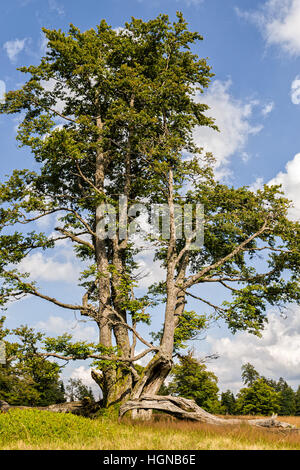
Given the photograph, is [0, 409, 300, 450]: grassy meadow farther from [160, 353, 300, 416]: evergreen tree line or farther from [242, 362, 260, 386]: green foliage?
[242, 362, 260, 386]: green foliage

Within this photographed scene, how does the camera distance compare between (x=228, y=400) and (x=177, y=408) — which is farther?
(x=228, y=400)

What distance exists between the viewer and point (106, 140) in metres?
21.5

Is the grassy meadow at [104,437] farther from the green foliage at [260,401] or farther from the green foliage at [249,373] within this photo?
the green foliage at [249,373]

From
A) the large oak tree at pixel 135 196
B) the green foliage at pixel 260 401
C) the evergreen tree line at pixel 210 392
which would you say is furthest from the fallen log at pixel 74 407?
the green foliage at pixel 260 401

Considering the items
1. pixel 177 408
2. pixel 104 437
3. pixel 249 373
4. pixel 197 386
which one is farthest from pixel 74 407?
pixel 249 373

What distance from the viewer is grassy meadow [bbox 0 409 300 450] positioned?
8.21 meters

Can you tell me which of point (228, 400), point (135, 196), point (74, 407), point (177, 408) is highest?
point (135, 196)

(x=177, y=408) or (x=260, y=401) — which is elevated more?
(x=177, y=408)

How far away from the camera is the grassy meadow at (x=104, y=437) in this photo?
8.21 m

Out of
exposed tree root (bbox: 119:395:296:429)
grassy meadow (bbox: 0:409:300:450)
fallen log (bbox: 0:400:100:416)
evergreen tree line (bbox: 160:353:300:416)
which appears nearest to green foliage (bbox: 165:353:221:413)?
evergreen tree line (bbox: 160:353:300:416)

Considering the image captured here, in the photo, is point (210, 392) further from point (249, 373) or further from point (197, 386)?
point (249, 373)

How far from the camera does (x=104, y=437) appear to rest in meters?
9.14

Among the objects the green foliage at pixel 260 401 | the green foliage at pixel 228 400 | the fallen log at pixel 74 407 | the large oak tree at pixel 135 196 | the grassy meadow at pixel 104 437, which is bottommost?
the green foliage at pixel 228 400

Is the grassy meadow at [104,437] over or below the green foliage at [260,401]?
over
